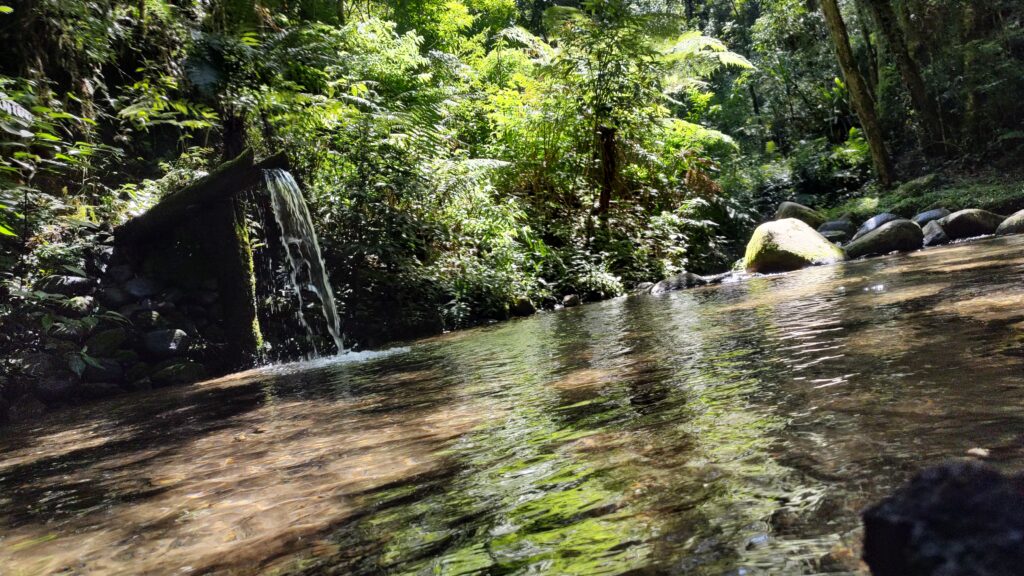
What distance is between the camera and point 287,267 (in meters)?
7.43

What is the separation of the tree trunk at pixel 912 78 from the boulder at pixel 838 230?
4723mm

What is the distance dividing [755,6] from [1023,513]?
3547 cm

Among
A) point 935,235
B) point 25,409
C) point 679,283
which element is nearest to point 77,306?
point 25,409

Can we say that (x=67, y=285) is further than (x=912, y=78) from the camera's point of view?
No

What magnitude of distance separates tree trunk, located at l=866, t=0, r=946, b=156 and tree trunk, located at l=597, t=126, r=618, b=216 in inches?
329

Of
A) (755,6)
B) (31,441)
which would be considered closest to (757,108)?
(755,6)

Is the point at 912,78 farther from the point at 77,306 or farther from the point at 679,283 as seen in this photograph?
the point at 77,306

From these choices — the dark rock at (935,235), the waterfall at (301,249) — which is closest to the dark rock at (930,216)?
the dark rock at (935,235)

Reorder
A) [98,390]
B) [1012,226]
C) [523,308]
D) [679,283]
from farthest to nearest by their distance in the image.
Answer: [1012,226] → [679,283] → [523,308] → [98,390]

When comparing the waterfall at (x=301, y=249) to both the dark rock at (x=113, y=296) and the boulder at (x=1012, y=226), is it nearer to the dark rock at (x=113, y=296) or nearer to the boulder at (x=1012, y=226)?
the dark rock at (x=113, y=296)

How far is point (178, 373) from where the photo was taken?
20.1 ft

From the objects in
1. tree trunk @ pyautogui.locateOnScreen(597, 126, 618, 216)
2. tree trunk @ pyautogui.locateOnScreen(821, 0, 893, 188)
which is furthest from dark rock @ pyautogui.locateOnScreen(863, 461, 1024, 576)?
tree trunk @ pyautogui.locateOnScreen(821, 0, 893, 188)

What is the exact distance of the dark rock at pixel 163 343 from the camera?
6219 mm

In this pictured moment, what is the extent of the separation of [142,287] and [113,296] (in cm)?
29
